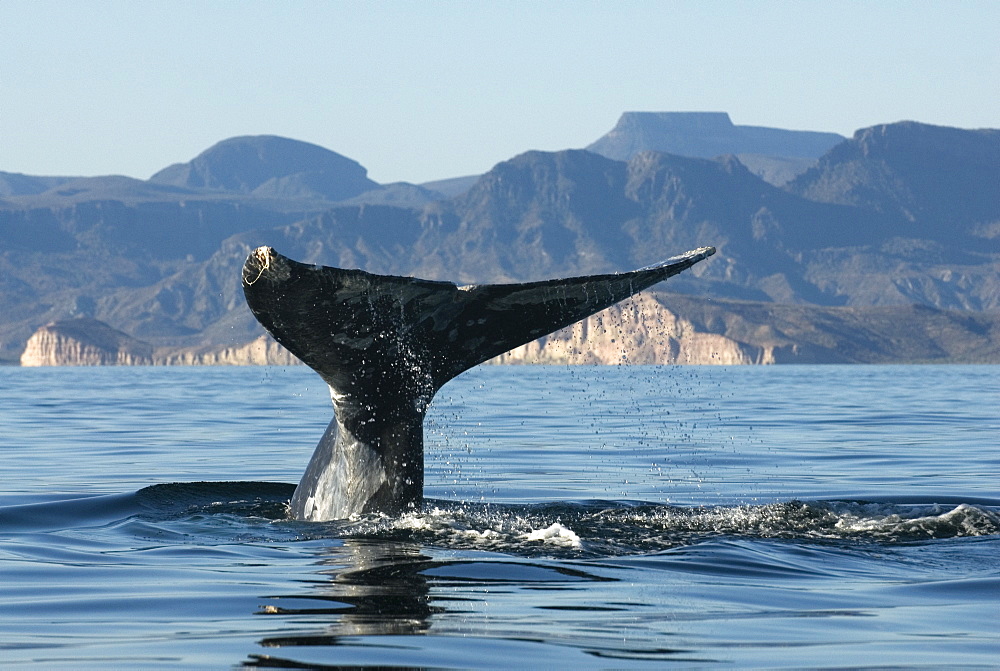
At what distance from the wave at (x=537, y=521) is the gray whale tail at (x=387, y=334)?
332mm

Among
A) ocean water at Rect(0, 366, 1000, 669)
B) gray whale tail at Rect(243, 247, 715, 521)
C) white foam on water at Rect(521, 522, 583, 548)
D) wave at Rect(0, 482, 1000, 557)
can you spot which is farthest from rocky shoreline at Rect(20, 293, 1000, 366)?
gray whale tail at Rect(243, 247, 715, 521)

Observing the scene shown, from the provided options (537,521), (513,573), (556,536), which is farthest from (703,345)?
(513,573)

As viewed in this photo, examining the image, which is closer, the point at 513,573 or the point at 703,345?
the point at 513,573

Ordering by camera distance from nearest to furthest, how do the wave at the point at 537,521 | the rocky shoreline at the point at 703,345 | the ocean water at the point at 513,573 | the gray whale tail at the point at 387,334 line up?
1. the ocean water at the point at 513,573
2. the gray whale tail at the point at 387,334
3. the wave at the point at 537,521
4. the rocky shoreline at the point at 703,345

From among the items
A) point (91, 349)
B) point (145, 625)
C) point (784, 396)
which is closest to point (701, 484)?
point (145, 625)

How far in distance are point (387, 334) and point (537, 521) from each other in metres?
2.68

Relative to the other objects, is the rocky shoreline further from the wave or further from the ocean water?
the wave

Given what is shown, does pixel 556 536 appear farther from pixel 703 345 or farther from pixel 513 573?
pixel 703 345

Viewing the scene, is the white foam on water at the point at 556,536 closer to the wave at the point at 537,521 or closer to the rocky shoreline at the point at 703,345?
the wave at the point at 537,521

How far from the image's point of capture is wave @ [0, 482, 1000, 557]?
8.80 m

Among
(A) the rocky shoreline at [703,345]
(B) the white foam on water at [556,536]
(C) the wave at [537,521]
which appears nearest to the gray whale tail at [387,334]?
(C) the wave at [537,521]

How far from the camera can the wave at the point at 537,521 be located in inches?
347

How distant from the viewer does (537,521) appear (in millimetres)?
9945

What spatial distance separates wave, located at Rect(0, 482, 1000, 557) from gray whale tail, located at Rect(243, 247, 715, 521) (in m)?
0.33
